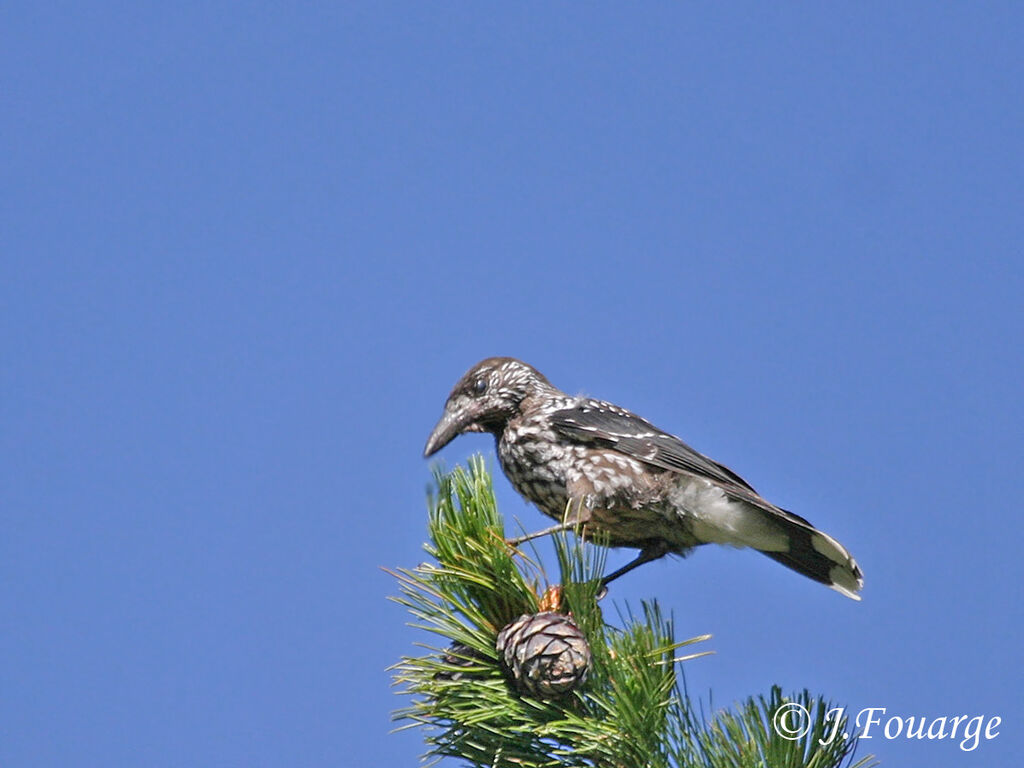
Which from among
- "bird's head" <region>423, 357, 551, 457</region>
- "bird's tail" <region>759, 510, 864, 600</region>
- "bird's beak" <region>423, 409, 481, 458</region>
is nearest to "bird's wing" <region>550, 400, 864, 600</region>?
"bird's tail" <region>759, 510, 864, 600</region>

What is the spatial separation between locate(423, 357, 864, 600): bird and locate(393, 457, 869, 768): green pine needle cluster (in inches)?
51.4

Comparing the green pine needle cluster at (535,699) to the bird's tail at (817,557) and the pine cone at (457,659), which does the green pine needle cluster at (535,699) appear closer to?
the pine cone at (457,659)

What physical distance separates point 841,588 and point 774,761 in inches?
79.0

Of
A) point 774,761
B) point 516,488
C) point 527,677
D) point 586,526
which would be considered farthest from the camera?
point 516,488

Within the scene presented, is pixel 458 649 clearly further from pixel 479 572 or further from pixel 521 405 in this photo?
pixel 521 405

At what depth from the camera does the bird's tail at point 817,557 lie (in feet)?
15.5

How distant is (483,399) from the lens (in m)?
5.27

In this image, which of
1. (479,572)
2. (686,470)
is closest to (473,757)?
(479,572)

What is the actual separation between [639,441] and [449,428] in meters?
0.90

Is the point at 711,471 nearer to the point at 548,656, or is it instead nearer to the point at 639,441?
the point at 639,441

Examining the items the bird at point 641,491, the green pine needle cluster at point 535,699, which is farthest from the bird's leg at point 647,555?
the green pine needle cluster at point 535,699

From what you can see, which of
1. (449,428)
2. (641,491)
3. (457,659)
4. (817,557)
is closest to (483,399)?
(449,428)

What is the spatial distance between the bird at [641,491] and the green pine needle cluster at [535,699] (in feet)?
4.28

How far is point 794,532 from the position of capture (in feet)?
16.0
